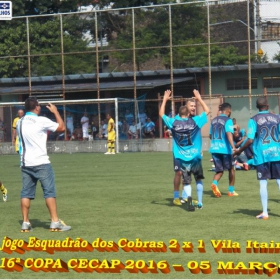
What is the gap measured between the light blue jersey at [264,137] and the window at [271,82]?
94.5 ft

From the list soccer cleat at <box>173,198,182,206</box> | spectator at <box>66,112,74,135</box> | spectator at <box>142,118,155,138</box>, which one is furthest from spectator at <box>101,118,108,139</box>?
soccer cleat at <box>173,198,182,206</box>

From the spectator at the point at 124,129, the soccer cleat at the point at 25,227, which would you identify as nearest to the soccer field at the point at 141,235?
the soccer cleat at the point at 25,227

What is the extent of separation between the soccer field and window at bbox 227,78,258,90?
22.5 metres

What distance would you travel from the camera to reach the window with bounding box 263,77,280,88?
40.2m

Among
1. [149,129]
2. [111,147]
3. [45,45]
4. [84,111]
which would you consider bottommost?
[111,147]

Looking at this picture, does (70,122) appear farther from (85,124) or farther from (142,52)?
(142,52)

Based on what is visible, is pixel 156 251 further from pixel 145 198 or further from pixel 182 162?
pixel 145 198

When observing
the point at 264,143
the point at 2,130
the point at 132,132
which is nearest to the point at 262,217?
the point at 264,143

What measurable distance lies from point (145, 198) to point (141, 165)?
10.7 meters

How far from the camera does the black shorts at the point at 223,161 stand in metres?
15.3

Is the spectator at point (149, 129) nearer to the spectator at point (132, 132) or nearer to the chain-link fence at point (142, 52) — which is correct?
the chain-link fence at point (142, 52)

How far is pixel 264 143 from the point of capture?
11703 millimetres

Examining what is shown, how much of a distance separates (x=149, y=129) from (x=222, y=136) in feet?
70.5

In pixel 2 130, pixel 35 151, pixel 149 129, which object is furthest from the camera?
pixel 2 130
